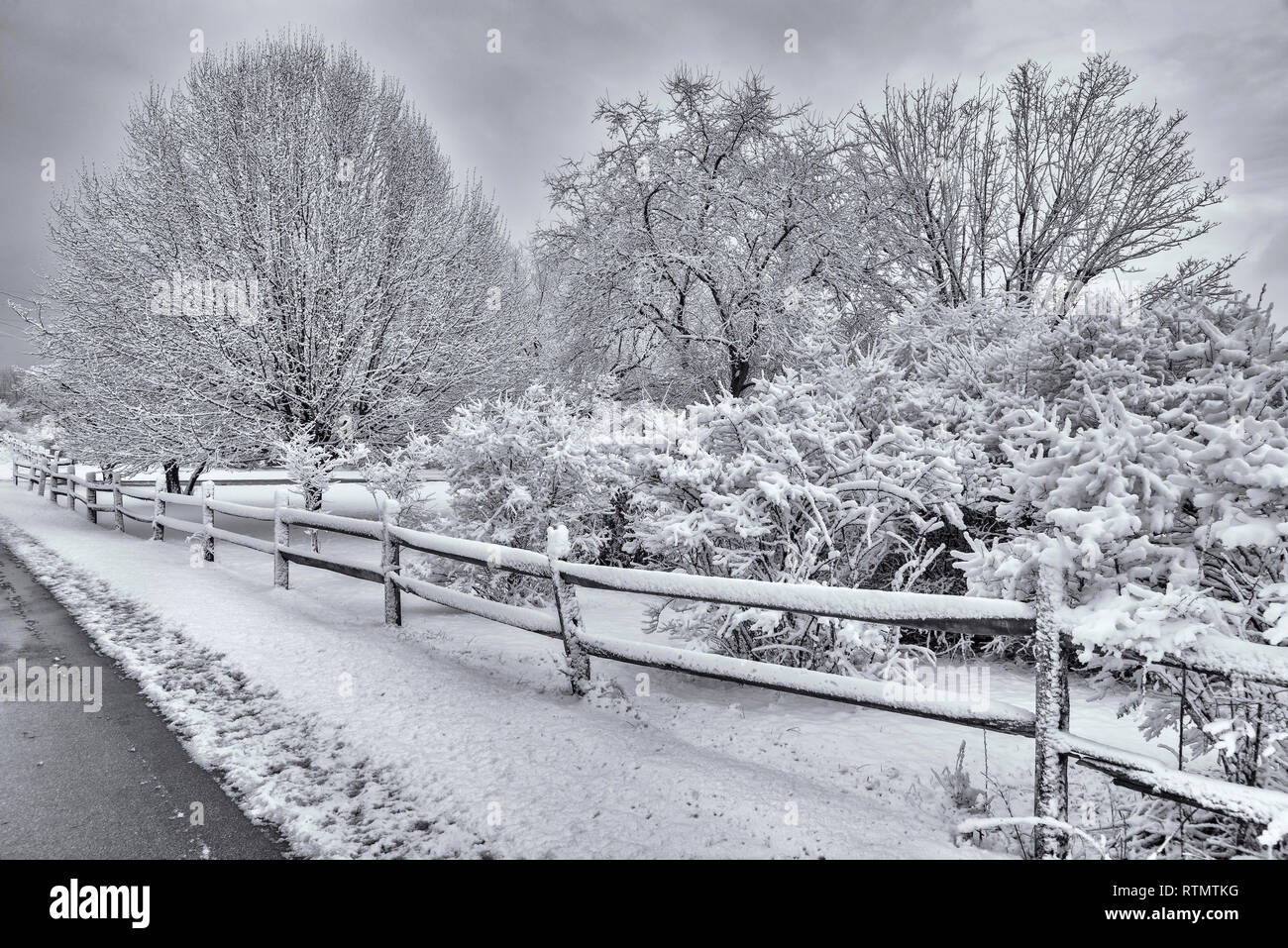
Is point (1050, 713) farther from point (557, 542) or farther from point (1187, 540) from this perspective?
point (557, 542)

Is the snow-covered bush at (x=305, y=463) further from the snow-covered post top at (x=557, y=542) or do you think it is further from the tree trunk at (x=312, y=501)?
the snow-covered post top at (x=557, y=542)

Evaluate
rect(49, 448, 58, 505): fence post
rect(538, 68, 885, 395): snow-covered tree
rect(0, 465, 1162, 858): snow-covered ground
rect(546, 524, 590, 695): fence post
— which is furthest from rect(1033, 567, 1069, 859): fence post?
rect(49, 448, 58, 505): fence post

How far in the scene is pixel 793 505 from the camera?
5.16m

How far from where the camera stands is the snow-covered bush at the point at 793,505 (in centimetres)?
493

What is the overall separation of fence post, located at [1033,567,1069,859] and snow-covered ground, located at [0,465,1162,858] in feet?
1.09

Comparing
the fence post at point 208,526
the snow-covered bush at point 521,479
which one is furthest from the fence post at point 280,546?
the fence post at point 208,526

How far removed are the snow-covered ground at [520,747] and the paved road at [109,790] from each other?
5.8 inches

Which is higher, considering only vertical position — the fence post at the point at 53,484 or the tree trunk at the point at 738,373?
the tree trunk at the point at 738,373

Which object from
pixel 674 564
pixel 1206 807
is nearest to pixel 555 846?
pixel 1206 807

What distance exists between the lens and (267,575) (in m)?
9.13

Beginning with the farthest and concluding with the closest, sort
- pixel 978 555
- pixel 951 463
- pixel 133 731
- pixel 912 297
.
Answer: pixel 912 297 → pixel 951 463 → pixel 133 731 → pixel 978 555

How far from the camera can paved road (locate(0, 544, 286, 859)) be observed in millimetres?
2832

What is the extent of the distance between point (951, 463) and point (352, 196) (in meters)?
13.2
